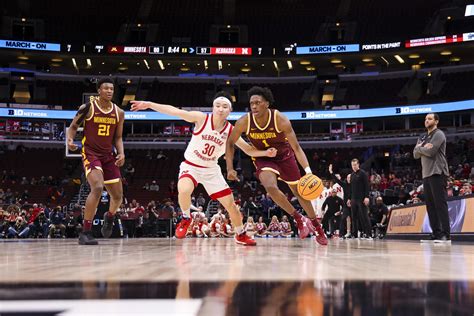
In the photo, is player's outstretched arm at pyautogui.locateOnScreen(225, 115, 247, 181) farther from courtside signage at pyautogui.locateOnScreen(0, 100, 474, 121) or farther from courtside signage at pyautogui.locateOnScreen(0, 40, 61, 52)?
courtside signage at pyautogui.locateOnScreen(0, 40, 61, 52)

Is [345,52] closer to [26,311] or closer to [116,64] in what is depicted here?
[116,64]

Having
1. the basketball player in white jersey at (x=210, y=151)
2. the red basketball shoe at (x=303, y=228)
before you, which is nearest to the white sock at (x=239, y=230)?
the basketball player in white jersey at (x=210, y=151)

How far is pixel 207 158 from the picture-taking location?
704 cm

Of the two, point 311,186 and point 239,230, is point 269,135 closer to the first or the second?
point 311,186

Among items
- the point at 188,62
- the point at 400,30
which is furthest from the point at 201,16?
the point at 400,30

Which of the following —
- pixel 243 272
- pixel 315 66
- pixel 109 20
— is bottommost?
pixel 243 272

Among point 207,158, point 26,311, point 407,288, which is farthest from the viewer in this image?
point 207,158

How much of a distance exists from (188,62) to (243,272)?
36.2 metres

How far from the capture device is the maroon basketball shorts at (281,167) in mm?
7063

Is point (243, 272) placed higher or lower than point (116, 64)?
lower

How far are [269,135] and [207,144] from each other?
76 cm

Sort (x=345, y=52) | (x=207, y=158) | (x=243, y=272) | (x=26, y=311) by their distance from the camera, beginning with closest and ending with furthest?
1. (x=26, y=311)
2. (x=243, y=272)
3. (x=207, y=158)
4. (x=345, y=52)

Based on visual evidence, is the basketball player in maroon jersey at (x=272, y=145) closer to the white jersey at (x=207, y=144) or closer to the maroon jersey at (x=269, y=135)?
the maroon jersey at (x=269, y=135)

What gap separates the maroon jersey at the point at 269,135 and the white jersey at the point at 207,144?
1.08 feet
